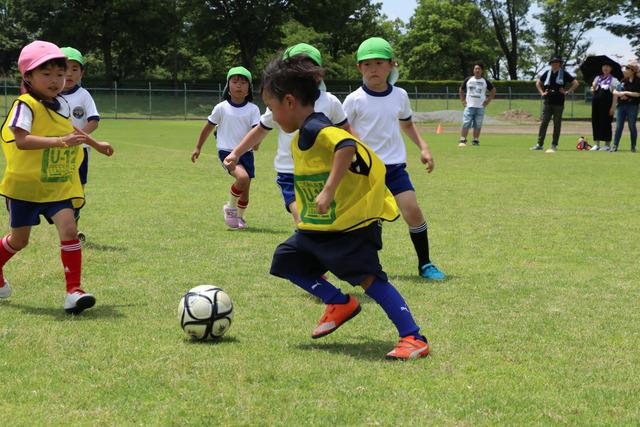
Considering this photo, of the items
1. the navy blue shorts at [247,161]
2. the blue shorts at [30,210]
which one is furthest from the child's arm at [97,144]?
the navy blue shorts at [247,161]

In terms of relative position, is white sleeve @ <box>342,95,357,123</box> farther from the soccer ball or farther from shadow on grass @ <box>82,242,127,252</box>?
shadow on grass @ <box>82,242,127,252</box>

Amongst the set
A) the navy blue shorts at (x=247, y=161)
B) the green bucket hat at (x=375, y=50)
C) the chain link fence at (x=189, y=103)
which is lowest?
the chain link fence at (x=189, y=103)

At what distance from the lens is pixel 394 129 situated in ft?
22.5

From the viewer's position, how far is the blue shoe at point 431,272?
6695 mm

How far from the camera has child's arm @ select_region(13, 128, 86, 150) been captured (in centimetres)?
543

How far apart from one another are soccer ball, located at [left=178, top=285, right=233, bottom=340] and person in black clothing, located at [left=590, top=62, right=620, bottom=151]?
728 inches

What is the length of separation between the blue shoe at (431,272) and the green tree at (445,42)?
246 ft

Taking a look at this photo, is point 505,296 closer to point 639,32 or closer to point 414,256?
point 414,256

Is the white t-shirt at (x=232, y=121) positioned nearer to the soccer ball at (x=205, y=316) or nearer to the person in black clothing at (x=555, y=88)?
the soccer ball at (x=205, y=316)

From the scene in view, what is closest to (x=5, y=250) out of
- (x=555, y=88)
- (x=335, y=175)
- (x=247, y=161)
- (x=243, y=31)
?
(x=335, y=175)

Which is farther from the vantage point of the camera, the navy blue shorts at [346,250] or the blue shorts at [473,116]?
the blue shorts at [473,116]

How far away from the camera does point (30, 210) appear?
579 centimetres

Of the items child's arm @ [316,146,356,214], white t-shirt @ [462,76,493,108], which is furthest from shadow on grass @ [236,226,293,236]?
white t-shirt @ [462,76,493,108]

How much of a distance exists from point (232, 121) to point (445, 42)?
7251 centimetres
